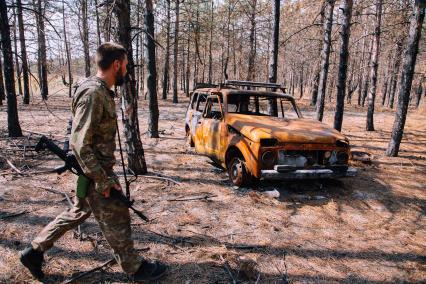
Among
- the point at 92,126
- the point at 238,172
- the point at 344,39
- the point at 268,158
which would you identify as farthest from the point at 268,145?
the point at 344,39

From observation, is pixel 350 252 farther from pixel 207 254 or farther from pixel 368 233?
pixel 207 254

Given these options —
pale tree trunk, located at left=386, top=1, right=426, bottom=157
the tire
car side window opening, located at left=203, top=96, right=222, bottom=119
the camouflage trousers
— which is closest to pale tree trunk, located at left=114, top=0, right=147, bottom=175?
the tire

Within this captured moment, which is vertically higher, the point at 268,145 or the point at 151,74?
the point at 151,74

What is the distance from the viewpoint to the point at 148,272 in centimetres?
309

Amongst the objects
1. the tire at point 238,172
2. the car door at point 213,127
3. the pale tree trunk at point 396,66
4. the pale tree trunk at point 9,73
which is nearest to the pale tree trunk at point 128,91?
the car door at point 213,127

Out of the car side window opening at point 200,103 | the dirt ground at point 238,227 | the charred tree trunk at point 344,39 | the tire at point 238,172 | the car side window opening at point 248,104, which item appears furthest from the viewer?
the charred tree trunk at point 344,39

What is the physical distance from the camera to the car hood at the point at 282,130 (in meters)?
5.43

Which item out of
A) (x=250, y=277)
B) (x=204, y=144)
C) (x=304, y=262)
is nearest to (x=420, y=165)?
(x=204, y=144)

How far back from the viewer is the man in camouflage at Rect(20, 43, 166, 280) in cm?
258

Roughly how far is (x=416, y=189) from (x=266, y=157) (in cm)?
359

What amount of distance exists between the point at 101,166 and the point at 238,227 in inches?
94.8

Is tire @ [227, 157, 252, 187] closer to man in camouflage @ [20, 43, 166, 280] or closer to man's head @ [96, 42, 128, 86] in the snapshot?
man in camouflage @ [20, 43, 166, 280]

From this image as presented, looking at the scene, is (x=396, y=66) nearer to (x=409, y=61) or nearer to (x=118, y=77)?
(x=409, y=61)

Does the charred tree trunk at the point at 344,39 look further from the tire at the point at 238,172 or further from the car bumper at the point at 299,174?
the tire at the point at 238,172
